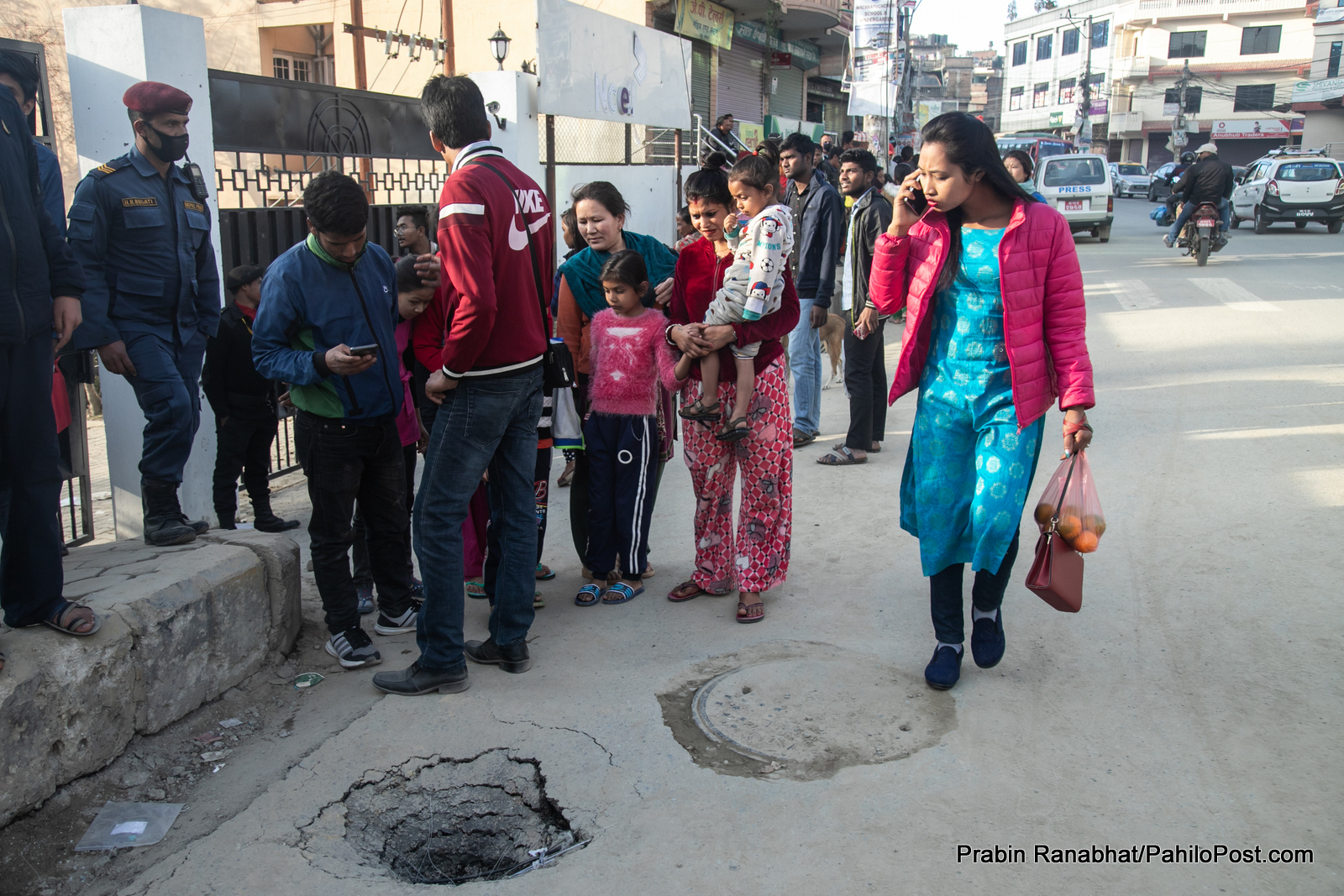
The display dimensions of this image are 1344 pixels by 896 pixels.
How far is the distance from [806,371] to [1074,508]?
11.6 ft

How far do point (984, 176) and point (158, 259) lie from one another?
3.46 metres

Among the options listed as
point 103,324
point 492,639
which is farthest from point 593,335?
point 103,324

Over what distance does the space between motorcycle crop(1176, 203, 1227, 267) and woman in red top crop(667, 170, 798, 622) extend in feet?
45.5

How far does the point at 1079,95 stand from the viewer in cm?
5972

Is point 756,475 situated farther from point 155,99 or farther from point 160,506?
point 155,99

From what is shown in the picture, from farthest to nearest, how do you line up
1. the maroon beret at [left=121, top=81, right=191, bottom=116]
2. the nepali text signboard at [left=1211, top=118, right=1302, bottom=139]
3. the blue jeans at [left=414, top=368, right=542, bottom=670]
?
1. the nepali text signboard at [left=1211, top=118, right=1302, bottom=139]
2. the maroon beret at [left=121, top=81, right=191, bottom=116]
3. the blue jeans at [left=414, top=368, right=542, bottom=670]

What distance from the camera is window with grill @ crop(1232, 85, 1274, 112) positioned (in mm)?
52875

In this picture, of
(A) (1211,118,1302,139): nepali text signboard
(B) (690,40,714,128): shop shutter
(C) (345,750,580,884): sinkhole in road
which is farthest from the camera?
(A) (1211,118,1302,139): nepali text signboard

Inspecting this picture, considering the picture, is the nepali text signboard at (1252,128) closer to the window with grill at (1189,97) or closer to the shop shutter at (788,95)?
the window with grill at (1189,97)

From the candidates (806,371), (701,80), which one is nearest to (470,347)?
(806,371)

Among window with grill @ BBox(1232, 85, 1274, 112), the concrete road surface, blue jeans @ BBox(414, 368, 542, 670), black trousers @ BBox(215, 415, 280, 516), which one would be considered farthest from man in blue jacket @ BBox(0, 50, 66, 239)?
window with grill @ BBox(1232, 85, 1274, 112)

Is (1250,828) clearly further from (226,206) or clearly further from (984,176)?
(226,206)

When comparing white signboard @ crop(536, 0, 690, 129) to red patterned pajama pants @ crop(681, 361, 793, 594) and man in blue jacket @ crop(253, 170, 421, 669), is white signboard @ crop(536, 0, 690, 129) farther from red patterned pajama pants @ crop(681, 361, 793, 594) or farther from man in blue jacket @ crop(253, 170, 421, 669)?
man in blue jacket @ crop(253, 170, 421, 669)

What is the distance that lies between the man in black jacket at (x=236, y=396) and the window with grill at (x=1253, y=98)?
201ft
